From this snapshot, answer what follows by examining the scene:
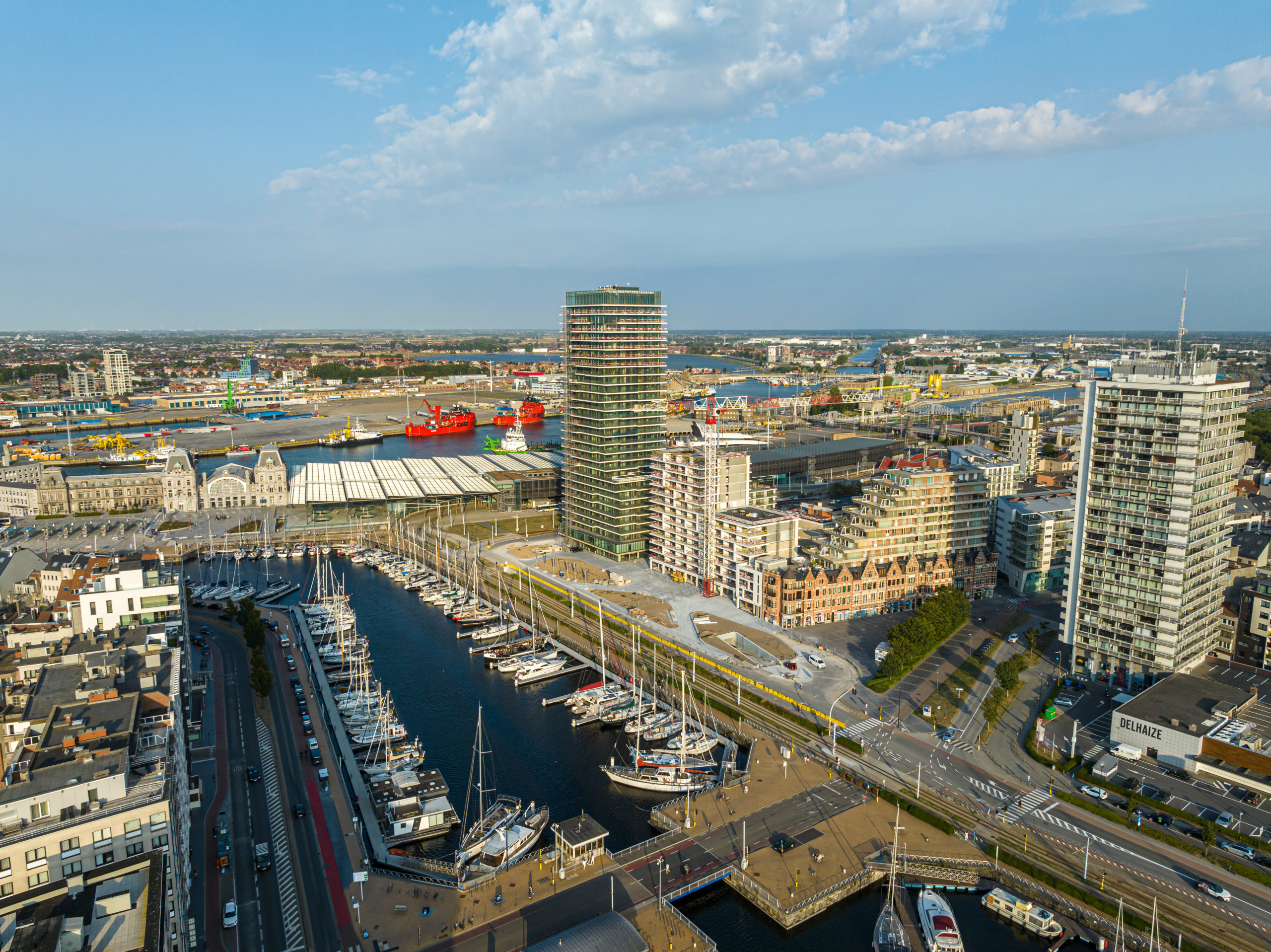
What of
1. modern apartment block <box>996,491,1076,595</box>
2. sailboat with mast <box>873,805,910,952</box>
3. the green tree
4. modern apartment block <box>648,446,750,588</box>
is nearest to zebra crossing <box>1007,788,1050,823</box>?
sailboat with mast <box>873,805,910,952</box>

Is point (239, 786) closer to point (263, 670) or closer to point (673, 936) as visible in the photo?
point (263, 670)

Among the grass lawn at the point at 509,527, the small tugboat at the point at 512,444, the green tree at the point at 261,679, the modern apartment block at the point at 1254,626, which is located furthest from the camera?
the small tugboat at the point at 512,444

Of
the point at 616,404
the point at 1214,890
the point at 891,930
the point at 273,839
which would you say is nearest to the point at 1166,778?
the point at 1214,890

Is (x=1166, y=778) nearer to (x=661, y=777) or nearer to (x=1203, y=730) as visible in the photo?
(x=1203, y=730)

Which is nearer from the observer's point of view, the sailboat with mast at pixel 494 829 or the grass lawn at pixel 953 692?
the sailboat with mast at pixel 494 829

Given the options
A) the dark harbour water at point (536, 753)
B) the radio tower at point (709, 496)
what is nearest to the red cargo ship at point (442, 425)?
the dark harbour water at point (536, 753)

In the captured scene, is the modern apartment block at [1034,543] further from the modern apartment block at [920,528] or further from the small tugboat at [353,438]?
the small tugboat at [353,438]
